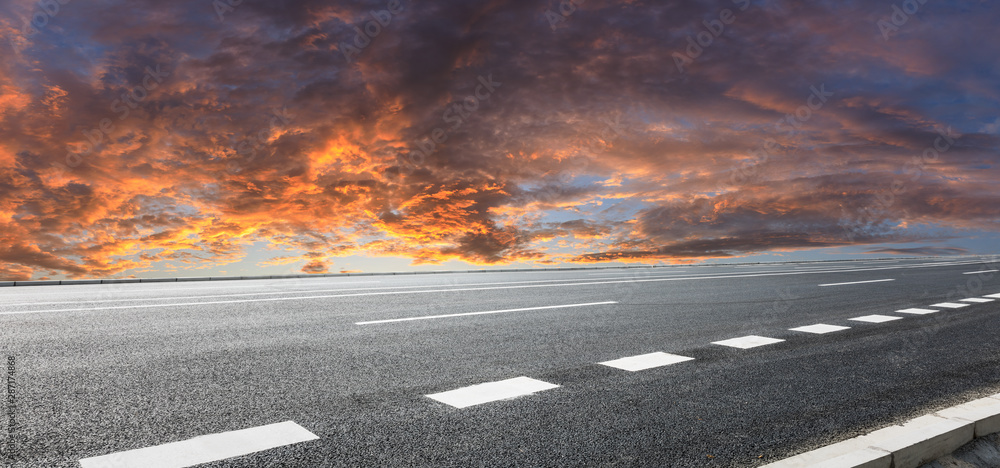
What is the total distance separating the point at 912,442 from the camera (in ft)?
9.82

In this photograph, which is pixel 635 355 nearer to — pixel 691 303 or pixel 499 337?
pixel 499 337

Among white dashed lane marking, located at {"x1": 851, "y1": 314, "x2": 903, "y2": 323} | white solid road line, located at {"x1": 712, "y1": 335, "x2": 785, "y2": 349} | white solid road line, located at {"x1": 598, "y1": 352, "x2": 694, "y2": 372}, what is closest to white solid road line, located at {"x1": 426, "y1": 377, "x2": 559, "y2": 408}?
white solid road line, located at {"x1": 598, "y1": 352, "x2": 694, "y2": 372}

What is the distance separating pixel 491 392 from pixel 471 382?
321 millimetres

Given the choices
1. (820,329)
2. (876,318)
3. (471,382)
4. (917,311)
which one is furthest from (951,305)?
(471,382)

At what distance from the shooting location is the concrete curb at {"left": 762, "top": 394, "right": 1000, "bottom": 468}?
2.74 m

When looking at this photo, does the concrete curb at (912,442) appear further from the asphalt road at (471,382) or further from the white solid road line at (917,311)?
the white solid road line at (917,311)

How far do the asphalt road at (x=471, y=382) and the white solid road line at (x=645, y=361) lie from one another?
111 millimetres

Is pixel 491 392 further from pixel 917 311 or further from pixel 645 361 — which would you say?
pixel 917 311

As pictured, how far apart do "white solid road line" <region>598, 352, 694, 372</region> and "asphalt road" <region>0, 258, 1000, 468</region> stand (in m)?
0.11

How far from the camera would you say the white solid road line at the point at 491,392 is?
12.3 feet

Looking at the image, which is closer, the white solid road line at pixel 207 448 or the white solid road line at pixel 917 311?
the white solid road line at pixel 207 448

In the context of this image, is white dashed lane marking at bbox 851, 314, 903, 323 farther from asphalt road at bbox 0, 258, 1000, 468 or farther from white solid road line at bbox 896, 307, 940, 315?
white solid road line at bbox 896, 307, 940, 315

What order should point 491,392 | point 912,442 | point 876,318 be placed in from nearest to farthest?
1. point 912,442
2. point 491,392
3. point 876,318

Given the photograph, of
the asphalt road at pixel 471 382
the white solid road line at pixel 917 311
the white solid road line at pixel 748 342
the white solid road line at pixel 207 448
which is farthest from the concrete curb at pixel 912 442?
the white solid road line at pixel 917 311
